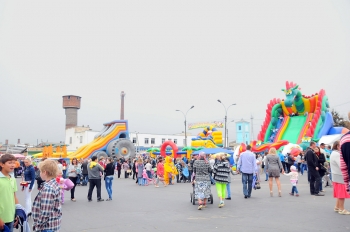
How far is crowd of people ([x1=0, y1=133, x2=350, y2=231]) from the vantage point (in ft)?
13.1

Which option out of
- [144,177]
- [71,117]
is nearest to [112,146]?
[144,177]

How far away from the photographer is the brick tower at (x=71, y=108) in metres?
81.7

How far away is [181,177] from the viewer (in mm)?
18703

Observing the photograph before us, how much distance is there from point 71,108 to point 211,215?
261ft

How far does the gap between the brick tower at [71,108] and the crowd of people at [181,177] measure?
63.4 metres

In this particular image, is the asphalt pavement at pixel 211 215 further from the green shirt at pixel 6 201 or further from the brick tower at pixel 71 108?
the brick tower at pixel 71 108

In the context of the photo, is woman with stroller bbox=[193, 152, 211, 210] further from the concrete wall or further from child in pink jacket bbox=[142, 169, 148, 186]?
the concrete wall

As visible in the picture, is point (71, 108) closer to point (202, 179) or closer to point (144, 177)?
point (144, 177)

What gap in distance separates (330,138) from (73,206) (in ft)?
66.2

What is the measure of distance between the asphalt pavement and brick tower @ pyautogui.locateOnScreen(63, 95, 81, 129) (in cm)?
7448

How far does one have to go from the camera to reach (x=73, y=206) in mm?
10102

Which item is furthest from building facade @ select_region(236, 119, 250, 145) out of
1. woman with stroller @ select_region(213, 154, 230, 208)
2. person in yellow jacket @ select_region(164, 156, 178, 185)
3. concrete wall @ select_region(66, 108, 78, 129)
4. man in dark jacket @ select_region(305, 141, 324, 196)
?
woman with stroller @ select_region(213, 154, 230, 208)

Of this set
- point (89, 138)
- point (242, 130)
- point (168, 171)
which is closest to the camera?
point (168, 171)

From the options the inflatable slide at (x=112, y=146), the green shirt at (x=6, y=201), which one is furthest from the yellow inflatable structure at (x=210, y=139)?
the green shirt at (x=6, y=201)
